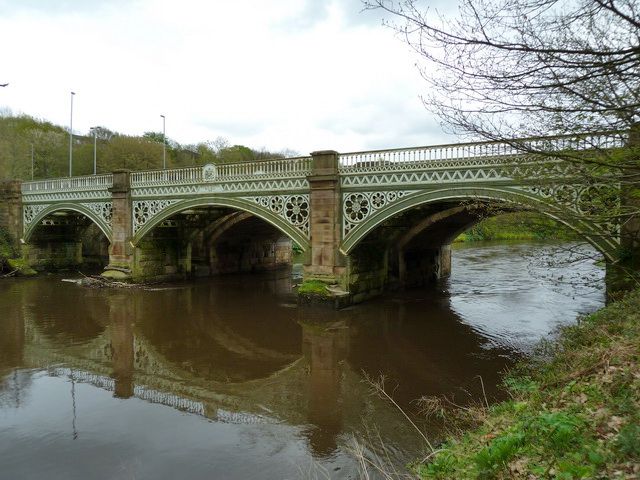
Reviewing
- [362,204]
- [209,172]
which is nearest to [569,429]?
[362,204]

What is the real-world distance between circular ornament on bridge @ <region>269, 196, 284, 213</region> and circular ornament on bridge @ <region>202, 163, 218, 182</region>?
2.96 meters

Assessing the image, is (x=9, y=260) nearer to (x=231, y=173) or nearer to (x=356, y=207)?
(x=231, y=173)

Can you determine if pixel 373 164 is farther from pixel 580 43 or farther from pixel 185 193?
pixel 580 43

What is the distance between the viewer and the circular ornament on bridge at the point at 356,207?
1448 cm

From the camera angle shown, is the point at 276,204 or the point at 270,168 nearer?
the point at 276,204

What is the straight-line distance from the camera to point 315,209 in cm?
1504

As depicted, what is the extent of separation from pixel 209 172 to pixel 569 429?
1596cm

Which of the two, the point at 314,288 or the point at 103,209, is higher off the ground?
the point at 103,209

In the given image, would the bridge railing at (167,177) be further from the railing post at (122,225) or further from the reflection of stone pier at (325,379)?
the reflection of stone pier at (325,379)

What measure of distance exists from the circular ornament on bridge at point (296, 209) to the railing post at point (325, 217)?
634mm

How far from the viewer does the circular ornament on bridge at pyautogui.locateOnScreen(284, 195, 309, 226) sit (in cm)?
1573

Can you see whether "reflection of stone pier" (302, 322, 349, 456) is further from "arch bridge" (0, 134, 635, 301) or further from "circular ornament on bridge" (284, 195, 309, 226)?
"circular ornament on bridge" (284, 195, 309, 226)

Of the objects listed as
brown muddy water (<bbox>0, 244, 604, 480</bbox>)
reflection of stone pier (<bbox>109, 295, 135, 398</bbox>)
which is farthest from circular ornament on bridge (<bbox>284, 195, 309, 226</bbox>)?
reflection of stone pier (<bbox>109, 295, 135, 398</bbox>)

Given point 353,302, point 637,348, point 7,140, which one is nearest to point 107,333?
point 353,302
